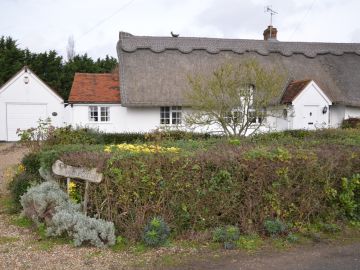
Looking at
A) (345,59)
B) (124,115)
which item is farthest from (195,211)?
(345,59)

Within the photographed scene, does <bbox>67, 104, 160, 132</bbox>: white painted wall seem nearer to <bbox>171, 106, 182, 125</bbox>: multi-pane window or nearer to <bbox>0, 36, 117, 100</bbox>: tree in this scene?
<bbox>171, 106, 182, 125</bbox>: multi-pane window

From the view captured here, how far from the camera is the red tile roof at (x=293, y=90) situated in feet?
66.7

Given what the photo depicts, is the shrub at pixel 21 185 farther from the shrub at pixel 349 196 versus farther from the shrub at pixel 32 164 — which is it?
the shrub at pixel 349 196

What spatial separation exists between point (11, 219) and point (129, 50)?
17.0 metres

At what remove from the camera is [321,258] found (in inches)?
193

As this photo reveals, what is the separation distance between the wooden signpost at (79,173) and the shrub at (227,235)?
1864 mm

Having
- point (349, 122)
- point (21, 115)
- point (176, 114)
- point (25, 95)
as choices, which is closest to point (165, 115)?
point (176, 114)

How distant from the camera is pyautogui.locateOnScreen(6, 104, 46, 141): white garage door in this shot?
22594 millimetres

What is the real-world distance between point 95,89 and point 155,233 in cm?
1692

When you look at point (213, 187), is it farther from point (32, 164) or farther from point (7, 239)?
point (32, 164)

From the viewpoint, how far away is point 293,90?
21000mm

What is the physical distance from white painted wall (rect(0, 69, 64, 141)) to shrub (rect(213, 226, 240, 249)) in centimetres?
1977

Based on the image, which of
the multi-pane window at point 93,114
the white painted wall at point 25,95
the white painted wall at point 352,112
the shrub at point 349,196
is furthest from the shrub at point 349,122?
the white painted wall at point 25,95

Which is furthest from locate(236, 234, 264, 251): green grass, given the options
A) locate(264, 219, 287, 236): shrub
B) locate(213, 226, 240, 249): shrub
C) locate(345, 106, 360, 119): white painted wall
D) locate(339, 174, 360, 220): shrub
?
locate(345, 106, 360, 119): white painted wall
